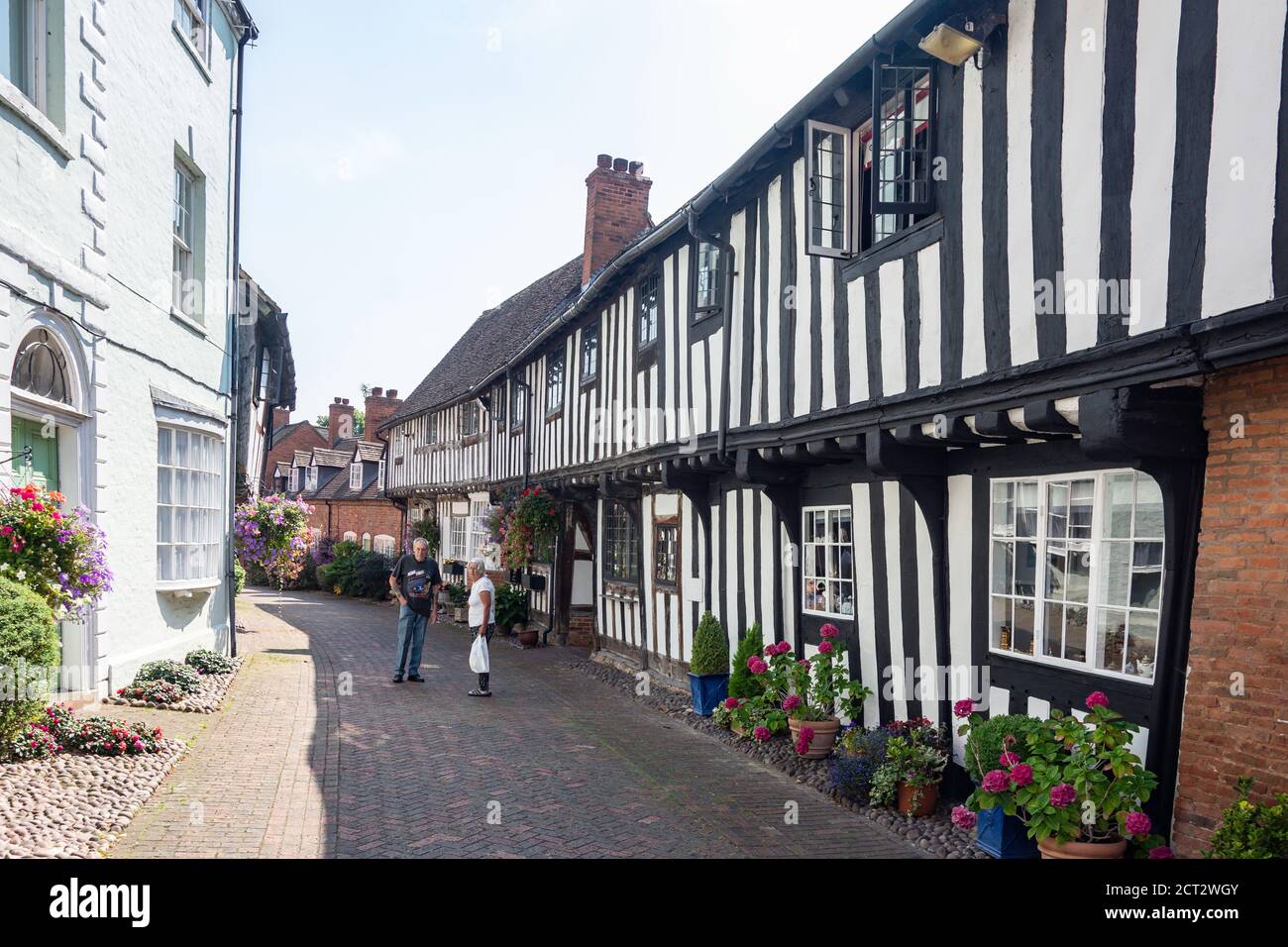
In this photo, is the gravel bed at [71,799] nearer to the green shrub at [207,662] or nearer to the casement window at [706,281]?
the green shrub at [207,662]

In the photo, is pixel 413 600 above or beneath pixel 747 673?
above

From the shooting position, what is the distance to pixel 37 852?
4828mm

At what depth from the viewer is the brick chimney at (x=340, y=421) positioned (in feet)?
146

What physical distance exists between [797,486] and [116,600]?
260 inches

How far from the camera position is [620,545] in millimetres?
14391

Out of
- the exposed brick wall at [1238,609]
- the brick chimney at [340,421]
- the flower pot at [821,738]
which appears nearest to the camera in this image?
the exposed brick wall at [1238,609]

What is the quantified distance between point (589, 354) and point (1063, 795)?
10.9 meters

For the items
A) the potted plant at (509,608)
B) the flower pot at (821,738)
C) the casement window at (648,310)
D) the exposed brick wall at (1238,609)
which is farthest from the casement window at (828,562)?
the potted plant at (509,608)

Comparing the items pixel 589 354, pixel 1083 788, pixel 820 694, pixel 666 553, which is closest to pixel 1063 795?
pixel 1083 788

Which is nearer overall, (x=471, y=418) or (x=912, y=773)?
(x=912, y=773)

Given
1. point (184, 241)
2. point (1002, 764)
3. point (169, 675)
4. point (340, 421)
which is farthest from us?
point (340, 421)

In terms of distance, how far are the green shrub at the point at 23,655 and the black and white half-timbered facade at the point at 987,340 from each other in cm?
583

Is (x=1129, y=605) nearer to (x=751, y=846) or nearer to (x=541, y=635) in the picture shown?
(x=751, y=846)

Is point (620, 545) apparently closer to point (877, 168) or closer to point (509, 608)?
point (509, 608)
